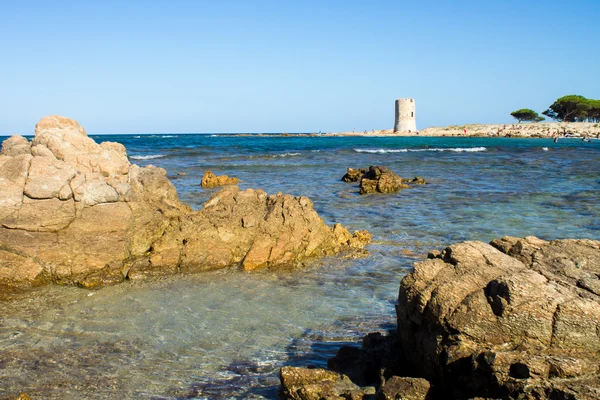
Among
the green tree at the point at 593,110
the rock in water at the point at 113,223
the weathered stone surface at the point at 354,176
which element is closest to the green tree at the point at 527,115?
the green tree at the point at 593,110

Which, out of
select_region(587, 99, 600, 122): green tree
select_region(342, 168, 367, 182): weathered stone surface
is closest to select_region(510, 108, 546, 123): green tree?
select_region(587, 99, 600, 122): green tree

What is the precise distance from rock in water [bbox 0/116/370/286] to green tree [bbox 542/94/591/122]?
9758 centimetres

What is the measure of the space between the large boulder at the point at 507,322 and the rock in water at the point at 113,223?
431 centimetres

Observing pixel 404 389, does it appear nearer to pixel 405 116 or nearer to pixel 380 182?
pixel 380 182

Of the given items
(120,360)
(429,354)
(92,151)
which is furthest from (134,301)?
(429,354)

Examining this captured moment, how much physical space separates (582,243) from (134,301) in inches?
200

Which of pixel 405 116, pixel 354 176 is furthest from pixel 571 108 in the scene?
pixel 354 176

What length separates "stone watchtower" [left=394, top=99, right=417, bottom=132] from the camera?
307 ft

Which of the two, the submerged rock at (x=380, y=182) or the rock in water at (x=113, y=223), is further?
the submerged rock at (x=380, y=182)

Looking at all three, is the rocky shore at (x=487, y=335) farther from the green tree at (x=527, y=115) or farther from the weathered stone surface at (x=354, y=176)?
the green tree at (x=527, y=115)

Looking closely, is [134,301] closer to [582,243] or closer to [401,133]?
[582,243]

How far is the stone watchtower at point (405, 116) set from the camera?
9356 centimetres

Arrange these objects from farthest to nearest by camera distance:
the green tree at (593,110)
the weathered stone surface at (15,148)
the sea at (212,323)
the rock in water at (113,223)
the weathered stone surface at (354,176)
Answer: the green tree at (593,110) → the weathered stone surface at (354,176) → the weathered stone surface at (15,148) → the rock in water at (113,223) → the sea at (212,323)

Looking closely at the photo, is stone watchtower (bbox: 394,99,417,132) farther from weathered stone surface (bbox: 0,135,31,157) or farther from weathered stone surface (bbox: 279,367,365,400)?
weathered stone surface (bbox: 279,367,365,400)
